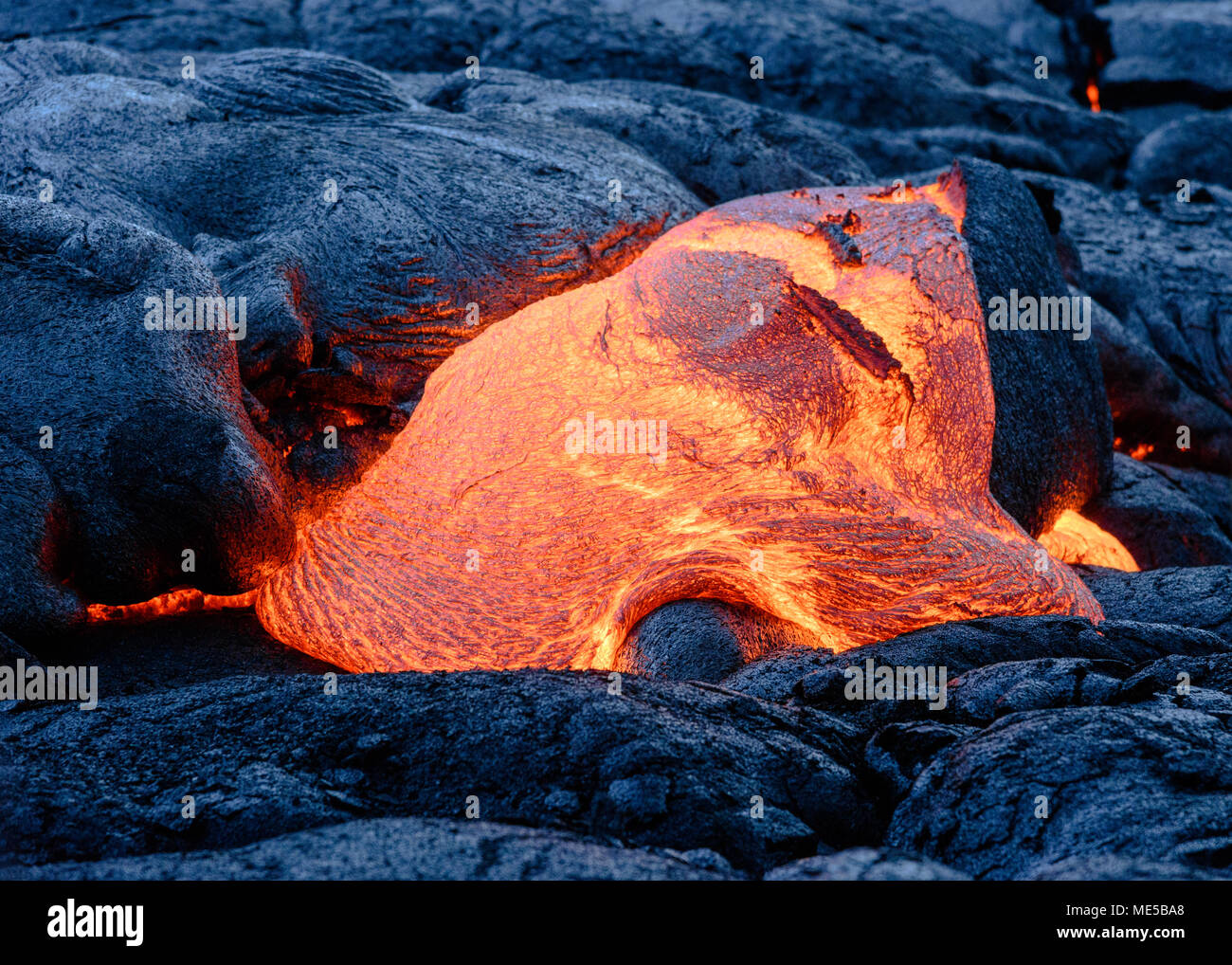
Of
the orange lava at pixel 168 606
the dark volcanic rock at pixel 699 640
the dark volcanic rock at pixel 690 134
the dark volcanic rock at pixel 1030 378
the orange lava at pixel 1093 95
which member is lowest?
the dark volcanic rock at pixel 699 640

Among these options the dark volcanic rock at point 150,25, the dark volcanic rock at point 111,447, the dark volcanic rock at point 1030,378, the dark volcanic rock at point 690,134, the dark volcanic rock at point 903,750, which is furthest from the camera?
the dark volcanic rock at point 150,25

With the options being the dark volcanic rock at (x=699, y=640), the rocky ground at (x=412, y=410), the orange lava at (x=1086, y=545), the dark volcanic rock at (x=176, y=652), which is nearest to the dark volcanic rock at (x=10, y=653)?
the rocky ground at (x=412, y=410)

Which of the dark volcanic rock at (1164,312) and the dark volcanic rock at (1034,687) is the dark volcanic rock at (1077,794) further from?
the dark volcanic rock at (1164,312)

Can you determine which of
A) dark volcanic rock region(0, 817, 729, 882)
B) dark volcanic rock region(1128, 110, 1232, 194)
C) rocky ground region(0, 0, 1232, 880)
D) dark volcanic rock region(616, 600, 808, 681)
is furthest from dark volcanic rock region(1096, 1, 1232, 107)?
dark volcanic rock region(0, 817, 729, 882)

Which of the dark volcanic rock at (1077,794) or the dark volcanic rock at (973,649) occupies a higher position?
the dark volcanic rock at (973,649)

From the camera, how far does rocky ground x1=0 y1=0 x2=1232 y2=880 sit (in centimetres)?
314

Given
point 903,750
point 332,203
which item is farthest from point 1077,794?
point 332,203

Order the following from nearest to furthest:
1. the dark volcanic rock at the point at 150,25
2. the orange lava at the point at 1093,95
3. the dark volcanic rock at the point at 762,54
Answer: the dark volcanic rock at the point at 150,25
the dark volcanic rock at the point at 762,54
the orange lava at the point at 1093,95

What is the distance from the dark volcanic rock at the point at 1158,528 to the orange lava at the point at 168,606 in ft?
19.4

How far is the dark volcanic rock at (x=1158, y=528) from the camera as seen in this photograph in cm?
789

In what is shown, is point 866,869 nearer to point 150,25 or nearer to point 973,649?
point 973,649

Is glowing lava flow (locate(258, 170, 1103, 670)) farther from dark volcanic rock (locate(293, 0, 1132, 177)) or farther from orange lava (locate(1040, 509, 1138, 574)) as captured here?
dark volcanic rock (locate(293, 0, 1132, 177))

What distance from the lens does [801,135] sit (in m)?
9.31

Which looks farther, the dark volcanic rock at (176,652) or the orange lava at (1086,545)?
the orange lava at (1086,545)
